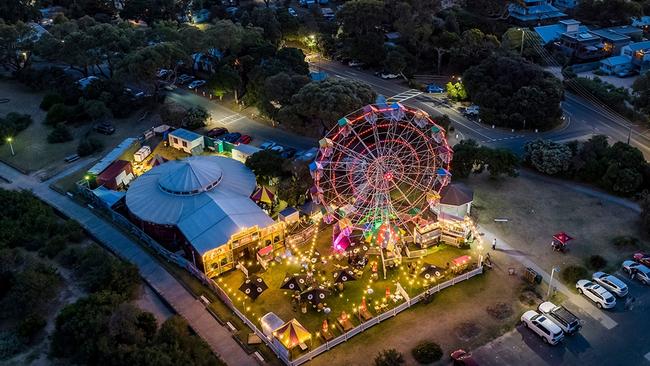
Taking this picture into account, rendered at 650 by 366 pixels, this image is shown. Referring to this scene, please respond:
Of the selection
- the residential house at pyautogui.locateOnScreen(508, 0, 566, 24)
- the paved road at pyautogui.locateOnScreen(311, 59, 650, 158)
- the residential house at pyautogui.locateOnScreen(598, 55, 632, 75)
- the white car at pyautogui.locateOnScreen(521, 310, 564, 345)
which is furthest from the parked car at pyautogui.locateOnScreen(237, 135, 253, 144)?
the residential house at pyautogui.locateOnScreen(508, 0, 566, 24)

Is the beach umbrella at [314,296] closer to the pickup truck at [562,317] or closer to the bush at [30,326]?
the pickup truck at [562,317]

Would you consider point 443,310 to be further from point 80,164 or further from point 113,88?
point 113,88

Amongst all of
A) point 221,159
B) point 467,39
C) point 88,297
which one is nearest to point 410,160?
point 221,159

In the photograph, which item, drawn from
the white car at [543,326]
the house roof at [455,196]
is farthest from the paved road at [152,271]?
the house roof at [455,196]

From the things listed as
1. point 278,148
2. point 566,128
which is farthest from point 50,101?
point 566,128

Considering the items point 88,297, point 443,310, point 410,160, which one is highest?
point 410,160

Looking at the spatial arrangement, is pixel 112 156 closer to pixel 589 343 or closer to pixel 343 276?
pixel 343 276

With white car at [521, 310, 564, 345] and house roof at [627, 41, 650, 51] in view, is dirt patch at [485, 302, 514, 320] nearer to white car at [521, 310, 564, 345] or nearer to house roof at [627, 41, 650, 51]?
white car at [521, 310, 564, 345]
